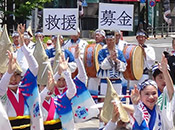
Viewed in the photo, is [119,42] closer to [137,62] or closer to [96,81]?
[137,62]

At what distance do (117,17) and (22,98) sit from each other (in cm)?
385

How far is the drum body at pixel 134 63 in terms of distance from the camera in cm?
921

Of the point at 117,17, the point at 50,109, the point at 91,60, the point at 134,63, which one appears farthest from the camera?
the point at 91,60

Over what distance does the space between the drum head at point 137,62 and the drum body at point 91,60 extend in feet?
2.23

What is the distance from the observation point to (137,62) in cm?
928

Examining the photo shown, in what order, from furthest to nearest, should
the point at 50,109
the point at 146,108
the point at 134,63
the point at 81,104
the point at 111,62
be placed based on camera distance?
the point at 134,63 < the point at 111,62 < the point at 81,104 < the point at 50,109 < the point at 146,108

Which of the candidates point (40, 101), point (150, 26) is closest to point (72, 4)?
point (150, 26)

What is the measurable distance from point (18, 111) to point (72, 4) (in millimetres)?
29495

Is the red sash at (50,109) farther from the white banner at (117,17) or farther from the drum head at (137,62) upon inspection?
the drum head at (137,62)

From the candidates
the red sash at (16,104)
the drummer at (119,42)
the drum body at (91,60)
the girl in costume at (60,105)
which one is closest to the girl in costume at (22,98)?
the red sash at (16,104)

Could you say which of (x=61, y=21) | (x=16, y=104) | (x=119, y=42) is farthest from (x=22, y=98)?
(x=119, y=42)

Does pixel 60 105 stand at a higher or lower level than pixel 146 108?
lower

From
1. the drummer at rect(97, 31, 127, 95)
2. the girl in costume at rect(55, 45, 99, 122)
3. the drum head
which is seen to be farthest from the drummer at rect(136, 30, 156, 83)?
the girl in costume at rect(55, 45, 99, 122)

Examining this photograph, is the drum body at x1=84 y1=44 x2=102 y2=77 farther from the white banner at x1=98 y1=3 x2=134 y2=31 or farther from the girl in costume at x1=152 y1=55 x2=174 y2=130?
the girl in costume at x1=152 y1=55 x2=174 y2=130
